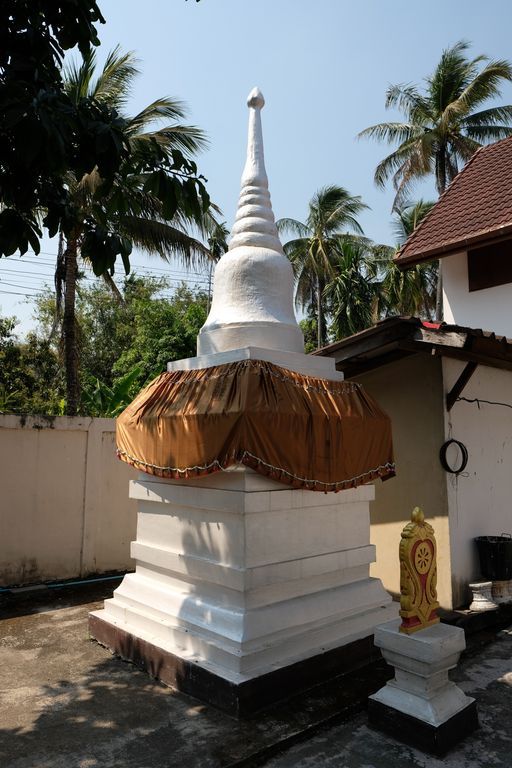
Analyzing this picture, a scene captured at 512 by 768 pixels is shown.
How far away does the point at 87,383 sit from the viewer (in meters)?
25.2

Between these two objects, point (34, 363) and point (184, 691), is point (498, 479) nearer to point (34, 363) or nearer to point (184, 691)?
point (184, 691)

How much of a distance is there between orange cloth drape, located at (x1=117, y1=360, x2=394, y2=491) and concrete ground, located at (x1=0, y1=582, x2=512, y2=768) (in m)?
1.61

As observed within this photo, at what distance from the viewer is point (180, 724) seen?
3793 millimetres

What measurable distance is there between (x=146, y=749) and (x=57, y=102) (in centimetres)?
368

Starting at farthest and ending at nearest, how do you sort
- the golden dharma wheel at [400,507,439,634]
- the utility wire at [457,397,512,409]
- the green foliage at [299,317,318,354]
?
the green foliage at [299,317,318,354] → the utility wire at [457,397,512,409] → the golden dharma wheel at [400,507,439,634]

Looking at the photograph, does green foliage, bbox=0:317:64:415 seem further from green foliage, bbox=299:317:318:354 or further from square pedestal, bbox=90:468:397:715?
square pedestal, bbox=90:468:397:715

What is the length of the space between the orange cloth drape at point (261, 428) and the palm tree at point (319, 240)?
2217 centimetres

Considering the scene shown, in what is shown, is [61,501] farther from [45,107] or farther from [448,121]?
[448,121]

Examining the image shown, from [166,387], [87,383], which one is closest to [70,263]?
[166,387]

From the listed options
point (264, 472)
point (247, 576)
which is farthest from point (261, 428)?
point (247, 576)

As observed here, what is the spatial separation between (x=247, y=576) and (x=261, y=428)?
1.12m

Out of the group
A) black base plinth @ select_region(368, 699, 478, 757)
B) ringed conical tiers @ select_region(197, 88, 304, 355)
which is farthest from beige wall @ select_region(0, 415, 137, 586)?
black base plinth @ select_region(368, 699, 478, 757)

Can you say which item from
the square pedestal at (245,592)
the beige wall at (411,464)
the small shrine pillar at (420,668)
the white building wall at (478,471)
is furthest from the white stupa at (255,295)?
the small shrine pillar at (420,668)

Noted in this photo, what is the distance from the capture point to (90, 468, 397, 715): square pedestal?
4.18m
